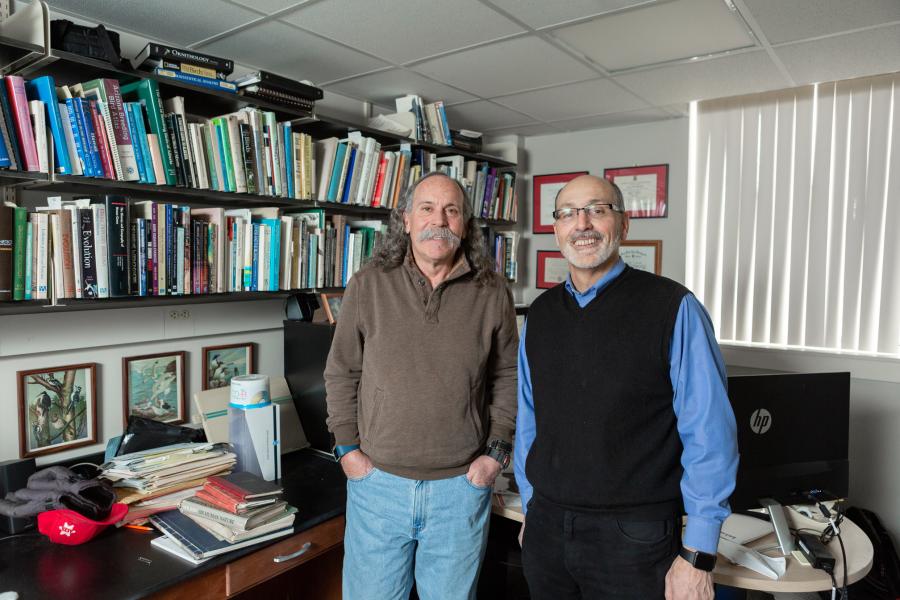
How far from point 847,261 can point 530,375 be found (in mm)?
2321

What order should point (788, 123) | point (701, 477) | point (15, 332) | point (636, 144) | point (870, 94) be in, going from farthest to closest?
point (636, 144) → point (788, 123) → point (870, 94) → point (15, 332) → point (701, 477)

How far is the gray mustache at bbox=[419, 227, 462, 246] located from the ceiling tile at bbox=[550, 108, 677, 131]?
2.06 meters

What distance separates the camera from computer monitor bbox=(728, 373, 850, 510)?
1631 mm

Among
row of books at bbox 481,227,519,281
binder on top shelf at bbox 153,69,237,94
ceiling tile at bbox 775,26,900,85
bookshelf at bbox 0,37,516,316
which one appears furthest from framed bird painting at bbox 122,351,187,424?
ceiling tile at bbox 775,26,900,85

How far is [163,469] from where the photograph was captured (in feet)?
5.87

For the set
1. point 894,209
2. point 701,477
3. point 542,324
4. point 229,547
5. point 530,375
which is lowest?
point 229,547

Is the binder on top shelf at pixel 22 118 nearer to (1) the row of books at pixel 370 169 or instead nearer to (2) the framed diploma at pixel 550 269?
(1) the row of books at pixel 370 169

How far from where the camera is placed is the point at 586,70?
8.39 feet

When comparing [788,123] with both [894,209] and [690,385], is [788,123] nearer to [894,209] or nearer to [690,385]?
[894,209]

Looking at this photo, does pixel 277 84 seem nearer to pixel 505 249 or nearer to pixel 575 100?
pixel 575 100

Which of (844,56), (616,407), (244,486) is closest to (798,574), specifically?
(616,407)

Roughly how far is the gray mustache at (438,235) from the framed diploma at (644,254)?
6.81ft

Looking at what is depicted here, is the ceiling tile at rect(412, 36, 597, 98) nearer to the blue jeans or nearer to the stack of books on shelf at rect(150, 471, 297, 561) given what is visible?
the blue jeans

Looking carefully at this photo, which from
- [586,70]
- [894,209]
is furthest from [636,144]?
[894,209]
